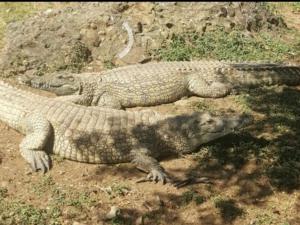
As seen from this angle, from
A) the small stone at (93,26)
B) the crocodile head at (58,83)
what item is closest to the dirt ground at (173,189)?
the crocodile head at (58,83)

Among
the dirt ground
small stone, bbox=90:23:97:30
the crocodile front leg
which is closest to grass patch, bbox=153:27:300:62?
small stone, bbox=90:23:97:30

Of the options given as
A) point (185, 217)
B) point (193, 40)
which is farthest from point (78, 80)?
point (185, 217)

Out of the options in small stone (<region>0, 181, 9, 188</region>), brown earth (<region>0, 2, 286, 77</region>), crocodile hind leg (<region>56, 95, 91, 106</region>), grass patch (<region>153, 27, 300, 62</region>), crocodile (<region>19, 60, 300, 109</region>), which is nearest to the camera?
small stone (<region>0, 181, 9, 188</region>)

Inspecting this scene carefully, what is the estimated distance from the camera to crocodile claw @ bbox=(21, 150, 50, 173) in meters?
6.91

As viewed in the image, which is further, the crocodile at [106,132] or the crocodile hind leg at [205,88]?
the crocodile hind leg at [205,88]

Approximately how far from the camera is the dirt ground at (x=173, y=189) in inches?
244

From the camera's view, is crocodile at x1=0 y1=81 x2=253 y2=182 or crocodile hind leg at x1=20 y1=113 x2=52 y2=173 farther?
crocodile at x1=0 y1=81 x2=253 y2=182

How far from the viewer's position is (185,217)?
20.4 ft

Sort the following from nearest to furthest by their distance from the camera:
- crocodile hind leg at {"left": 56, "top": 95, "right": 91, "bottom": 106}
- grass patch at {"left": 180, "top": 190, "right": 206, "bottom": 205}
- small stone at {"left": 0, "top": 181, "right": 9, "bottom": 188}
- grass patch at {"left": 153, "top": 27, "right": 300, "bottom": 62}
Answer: grass patch at {"left": 180, "top": 190, "right": 206, "bottom": 205}, small stone at {"left": 0, "top": 181, "right": 9, "bottom": 188}, crocodile hind leg at {"left": 56, "top": 95, "right": 91, "bottom": 106}, grass patch at {"left": 153, "top": 27, "right": 300, "bottom": 62}

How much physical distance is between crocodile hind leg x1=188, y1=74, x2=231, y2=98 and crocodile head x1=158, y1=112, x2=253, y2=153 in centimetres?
158

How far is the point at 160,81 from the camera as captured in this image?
898cm

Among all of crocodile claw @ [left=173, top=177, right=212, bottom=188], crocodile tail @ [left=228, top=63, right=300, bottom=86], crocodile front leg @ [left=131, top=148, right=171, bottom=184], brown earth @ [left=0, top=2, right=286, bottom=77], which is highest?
brown earth @ [left=0, top=2, right=286, bottom=77]

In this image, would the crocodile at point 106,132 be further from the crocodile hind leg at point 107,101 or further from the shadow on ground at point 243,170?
the crocodile hind leg at point 107,101

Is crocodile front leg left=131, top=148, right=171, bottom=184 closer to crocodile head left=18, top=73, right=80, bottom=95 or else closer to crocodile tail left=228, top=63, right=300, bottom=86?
crocodile head left=18, top=73, right=80, bottom=95
